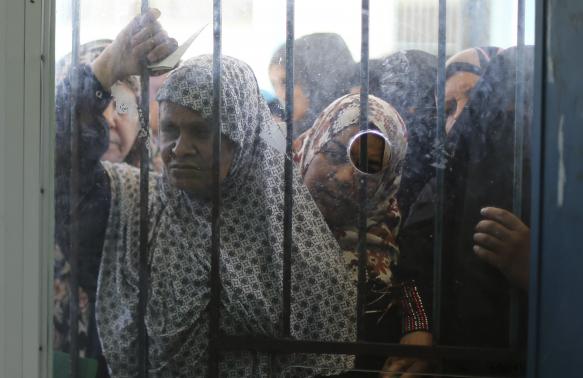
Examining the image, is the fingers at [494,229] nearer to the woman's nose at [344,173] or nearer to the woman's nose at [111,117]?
the woman's nose at [344,173]

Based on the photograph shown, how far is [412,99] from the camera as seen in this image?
7.64 feet

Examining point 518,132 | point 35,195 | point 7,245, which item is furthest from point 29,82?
point 518,132

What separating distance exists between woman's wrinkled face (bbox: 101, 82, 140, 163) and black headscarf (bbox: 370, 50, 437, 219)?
0.66 metres

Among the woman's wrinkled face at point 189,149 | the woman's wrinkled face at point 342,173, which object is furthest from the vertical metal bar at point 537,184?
the woman's wrinkled face at point 189,149

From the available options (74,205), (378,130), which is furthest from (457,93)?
(74,205)

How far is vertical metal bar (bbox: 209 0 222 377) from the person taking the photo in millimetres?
2387

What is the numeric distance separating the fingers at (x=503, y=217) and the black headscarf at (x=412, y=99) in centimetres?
18

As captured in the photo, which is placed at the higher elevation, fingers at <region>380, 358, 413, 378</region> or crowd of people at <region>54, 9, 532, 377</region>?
crowd of people at <region>54, 9, 532, 377</region>

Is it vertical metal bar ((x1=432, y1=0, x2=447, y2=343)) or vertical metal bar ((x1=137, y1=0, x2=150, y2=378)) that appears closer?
vertical metal bar ((x1=432, y1=0, x2=447, y2=343))

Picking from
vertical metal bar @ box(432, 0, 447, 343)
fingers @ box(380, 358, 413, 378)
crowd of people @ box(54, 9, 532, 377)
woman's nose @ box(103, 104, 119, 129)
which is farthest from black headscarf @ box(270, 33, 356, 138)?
fingers @ box(380, 358, 413, 378)

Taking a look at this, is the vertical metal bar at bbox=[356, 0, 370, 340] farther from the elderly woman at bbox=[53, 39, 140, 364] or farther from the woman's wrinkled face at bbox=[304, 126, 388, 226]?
the elderly woman at bbox=[53, 39, 140, 364]

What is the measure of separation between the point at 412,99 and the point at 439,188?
0.25m

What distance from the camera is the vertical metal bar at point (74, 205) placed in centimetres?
245

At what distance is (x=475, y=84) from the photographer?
7.57ft
